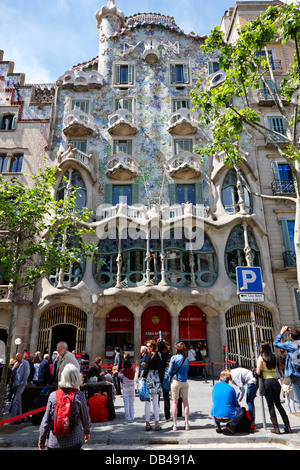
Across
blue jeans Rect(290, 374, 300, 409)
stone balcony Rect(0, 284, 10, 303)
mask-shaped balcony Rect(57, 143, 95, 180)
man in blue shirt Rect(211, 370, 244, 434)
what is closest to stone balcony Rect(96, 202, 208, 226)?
mask-shaped balcony Rect(57, 143, 95, 180)

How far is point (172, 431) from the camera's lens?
668 centimetres

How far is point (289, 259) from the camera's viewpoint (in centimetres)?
1903

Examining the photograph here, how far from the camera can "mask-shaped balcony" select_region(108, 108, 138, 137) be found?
2150 cm

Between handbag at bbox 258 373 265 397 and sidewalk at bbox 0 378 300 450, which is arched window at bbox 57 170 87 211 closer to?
sidewalk at bbox 0 378 300 450

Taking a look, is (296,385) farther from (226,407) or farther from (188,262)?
(188,262)

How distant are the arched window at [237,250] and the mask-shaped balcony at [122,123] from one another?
9.44 meters

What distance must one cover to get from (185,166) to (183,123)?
3.16 meters

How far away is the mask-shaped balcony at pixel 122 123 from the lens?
2150 cm

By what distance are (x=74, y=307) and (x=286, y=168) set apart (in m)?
15.7

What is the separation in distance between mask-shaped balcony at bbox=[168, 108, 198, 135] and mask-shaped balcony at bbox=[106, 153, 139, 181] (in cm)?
353

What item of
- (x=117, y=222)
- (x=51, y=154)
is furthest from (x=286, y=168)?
(x=51, y=154)

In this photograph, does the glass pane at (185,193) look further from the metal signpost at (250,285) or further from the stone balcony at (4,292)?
the metal signpost at (250,285)

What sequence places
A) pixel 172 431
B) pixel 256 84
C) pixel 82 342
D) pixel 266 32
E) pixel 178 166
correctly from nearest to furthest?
1. pixel 172 431
2. pixel 266 32
3. pixel 256 84
4. pixel 82 342
5. pixel 178 166
